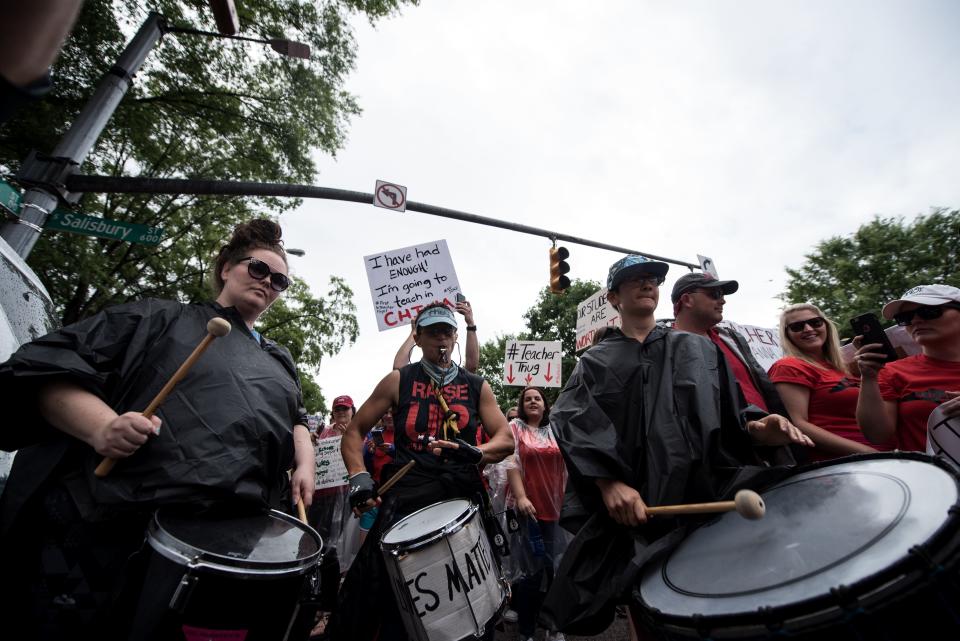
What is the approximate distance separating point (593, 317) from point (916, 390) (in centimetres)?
653

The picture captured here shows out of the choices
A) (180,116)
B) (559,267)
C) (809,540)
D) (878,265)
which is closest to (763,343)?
(559,267)

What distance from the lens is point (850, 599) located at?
1.08 m

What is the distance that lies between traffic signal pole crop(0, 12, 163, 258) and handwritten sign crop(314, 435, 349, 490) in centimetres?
405

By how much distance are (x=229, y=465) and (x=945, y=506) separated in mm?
2045

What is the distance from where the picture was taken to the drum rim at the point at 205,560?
53.3 inches

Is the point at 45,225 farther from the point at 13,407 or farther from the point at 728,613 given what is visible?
the point at 728,613

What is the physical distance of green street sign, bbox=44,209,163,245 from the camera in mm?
5152

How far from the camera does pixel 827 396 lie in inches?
122

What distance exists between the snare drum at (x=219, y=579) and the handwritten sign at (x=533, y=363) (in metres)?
8.25

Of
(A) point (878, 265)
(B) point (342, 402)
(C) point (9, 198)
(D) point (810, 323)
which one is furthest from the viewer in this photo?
(A) point (878, 265)

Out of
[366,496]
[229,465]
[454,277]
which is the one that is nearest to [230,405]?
[229,465]

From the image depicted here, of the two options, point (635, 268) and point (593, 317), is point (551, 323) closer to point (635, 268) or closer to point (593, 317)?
point (593, 317)

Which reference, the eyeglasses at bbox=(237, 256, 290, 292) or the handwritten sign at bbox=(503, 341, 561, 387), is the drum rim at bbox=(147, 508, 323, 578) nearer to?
the eyeglasses at bbox=(237, 256, 290, 292)

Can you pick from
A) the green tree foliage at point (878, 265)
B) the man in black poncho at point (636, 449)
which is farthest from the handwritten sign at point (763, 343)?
the green tree foliage at point (878, 265)
